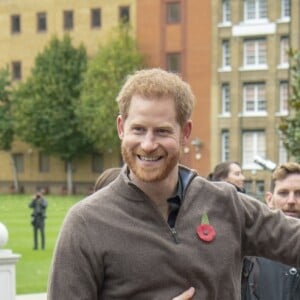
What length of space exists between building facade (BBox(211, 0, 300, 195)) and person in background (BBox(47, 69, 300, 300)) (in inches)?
2192

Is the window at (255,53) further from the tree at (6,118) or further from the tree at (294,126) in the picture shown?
the tree at (294,126)

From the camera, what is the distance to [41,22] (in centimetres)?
7212

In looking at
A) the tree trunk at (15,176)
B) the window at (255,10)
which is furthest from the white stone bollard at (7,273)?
the tree trunk at (15,176)

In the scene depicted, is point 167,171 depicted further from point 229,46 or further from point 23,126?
point 23,126

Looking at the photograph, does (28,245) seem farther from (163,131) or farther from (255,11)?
(255,11)

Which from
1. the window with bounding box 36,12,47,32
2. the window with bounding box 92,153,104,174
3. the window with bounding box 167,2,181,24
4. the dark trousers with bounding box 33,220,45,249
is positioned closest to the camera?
the dark trousers with bounding box 33,220,45,249

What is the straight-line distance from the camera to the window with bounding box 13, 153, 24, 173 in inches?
2904

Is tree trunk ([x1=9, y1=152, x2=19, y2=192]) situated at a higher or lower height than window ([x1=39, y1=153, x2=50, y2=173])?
lower

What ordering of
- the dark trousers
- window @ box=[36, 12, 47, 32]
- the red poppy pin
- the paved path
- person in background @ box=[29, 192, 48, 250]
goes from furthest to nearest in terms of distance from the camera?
window @ box=[36, 12, 47, 32] → person in background @ box=[29, 192, 48, 250] → the dark trousers → the paved path → the red poppy pin

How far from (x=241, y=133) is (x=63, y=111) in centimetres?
1388

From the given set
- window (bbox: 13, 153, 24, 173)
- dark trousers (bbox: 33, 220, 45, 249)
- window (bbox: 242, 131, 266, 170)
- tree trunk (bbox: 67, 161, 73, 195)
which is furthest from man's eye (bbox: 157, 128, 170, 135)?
window (bbox: 13, 153, 24, 173)

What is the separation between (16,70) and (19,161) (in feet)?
21.9

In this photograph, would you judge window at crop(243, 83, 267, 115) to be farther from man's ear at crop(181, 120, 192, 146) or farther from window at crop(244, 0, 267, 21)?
man's ear at crop(181, 120, 192, 146)

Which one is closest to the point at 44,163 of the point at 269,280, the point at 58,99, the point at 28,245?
the point at 58,99
